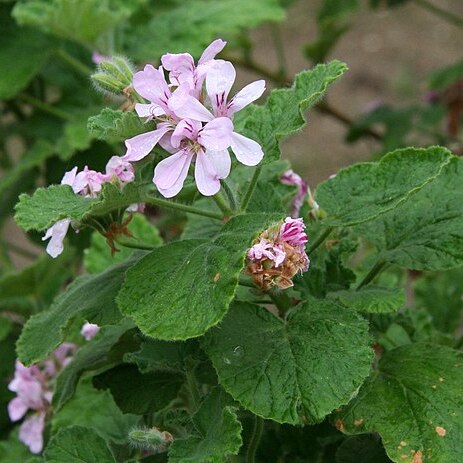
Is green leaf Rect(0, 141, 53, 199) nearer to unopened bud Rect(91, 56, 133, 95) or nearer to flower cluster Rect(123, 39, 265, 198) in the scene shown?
unopened bud Rect(91, 56, 133, 95)

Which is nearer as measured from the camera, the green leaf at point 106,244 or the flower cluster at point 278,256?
the flower cluster at point 278,256

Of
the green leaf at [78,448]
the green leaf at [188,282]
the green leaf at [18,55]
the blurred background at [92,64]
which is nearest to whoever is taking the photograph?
the green leaf at [188,282]

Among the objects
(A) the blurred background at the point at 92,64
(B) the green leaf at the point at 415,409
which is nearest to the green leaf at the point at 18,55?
(A) the blurred background at the point at 92,64

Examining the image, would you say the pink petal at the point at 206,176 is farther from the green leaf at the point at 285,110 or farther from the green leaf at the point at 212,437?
the green leaf at the point at 212,437

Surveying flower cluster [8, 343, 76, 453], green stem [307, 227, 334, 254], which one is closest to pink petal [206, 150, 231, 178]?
green stem [307, 227, 334, 254]

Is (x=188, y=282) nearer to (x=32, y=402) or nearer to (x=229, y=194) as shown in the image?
(x=229, y=194)

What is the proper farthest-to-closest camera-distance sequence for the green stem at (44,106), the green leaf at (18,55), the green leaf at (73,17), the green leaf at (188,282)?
the green stem at (44,106) < the green leaf at (18,55) < the green leaf at (73,17) < the green leaf at (188,282)

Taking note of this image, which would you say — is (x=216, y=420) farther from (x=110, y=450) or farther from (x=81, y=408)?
(x=81, y=408)

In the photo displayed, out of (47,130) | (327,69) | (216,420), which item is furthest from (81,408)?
(47,130)
